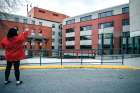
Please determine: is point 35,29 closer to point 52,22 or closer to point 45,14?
point 52,22

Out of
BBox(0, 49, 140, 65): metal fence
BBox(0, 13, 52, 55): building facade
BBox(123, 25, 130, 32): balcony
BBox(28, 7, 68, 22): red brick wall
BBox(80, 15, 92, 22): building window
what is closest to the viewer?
BBox(0, 49, 140, 65): metal fence

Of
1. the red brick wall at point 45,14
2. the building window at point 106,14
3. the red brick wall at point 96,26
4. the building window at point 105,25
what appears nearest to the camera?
the red brick wall at point 96,26

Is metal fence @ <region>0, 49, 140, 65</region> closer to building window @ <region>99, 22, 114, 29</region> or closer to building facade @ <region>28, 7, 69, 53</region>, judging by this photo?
building window @ <region>99, 22, 114, 29</region>

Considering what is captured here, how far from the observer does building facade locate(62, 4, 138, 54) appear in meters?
31.1

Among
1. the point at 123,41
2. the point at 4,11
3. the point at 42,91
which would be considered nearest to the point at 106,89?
the point at 42,91

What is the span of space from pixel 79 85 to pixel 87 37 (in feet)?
117

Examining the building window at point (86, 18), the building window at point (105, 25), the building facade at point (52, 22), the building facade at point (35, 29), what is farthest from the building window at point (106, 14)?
the building facade at point (52, 22)

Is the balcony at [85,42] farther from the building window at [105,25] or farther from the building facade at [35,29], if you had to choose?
the building facade at [35,29]

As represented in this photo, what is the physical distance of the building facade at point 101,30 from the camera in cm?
3114

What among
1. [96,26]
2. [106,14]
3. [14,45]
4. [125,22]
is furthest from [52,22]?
[14,45]

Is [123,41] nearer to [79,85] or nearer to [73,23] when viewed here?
[73,23]

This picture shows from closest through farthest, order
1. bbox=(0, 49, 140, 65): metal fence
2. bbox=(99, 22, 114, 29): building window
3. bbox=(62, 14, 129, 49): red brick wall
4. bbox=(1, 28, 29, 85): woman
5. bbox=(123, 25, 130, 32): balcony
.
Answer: bbox=(1, 28, 29, 85): woman → bbox=(0, 49, 140, 65): metal fence → bbox=(123, 25, 130, 32): balcony → bbox=(62, 14, 129, 49): red brick wall → bbox=(99, 22, 114, 29): building window

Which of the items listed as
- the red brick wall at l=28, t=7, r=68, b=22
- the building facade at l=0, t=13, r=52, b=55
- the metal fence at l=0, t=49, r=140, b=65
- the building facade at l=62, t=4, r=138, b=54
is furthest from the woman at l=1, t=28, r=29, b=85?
the red brick wall at l=28, t=7, r=68, b=22

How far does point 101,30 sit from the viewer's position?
121 feet
